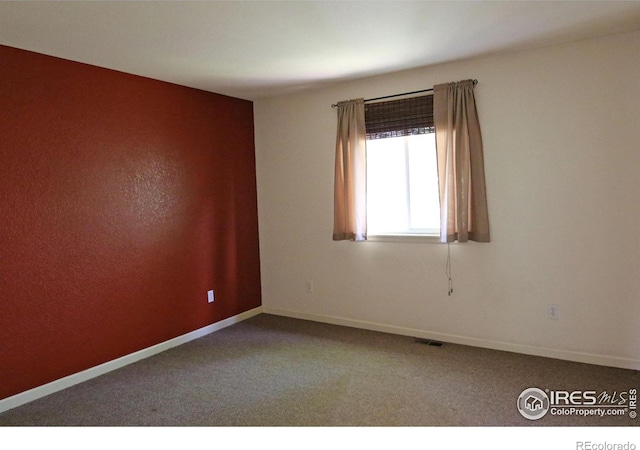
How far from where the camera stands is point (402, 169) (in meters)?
4.19

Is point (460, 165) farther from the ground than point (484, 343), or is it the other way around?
point (460, 165)

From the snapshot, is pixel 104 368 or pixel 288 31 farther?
pixel 104 368

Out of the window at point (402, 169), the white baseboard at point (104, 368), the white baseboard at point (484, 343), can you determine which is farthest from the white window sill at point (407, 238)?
the white baseboard at point (104, 368)

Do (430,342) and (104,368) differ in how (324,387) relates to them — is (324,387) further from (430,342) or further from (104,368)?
(104,368)

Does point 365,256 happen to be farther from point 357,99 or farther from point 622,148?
point 622,148

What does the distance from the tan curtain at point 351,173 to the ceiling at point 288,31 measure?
52 cm

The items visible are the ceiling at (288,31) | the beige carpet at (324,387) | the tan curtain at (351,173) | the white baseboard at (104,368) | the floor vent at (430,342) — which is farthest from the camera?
the tan curtain at (351,173)

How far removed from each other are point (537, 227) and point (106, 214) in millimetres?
3326

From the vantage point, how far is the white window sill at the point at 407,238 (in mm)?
3973

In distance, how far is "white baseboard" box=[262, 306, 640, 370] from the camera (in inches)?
128

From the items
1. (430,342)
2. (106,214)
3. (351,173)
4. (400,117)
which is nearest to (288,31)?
(400,117)

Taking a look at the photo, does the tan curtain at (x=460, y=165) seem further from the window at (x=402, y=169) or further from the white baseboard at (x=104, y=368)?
the white baseboard at (x=104, y=368)

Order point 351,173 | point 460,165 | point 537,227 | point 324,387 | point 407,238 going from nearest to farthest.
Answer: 1. point 324,387
2. point 537,227
3. point 460,165
4. point 407,238
5. point 351,173
